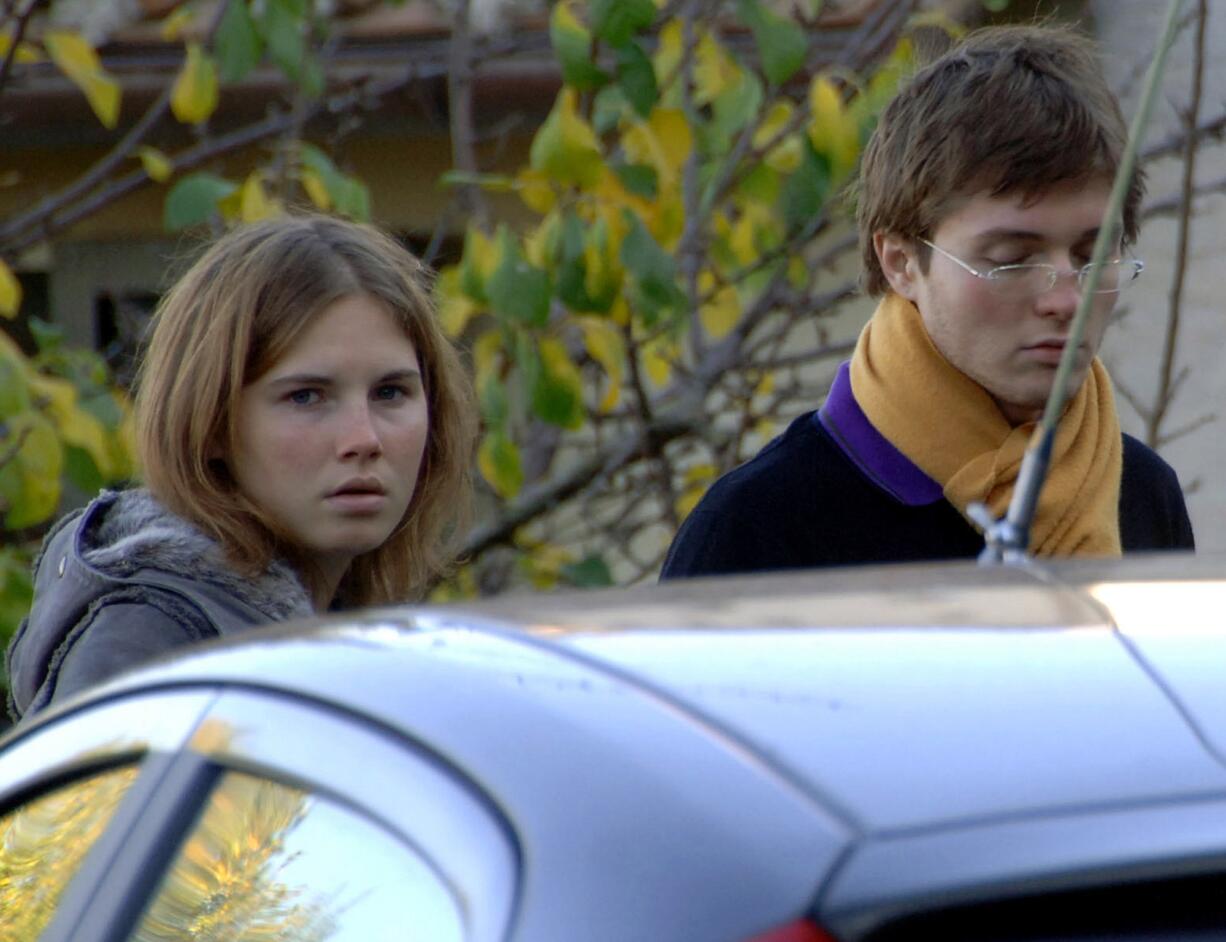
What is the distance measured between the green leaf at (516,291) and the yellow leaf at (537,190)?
1.00 ft

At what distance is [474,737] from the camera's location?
126 centimetres

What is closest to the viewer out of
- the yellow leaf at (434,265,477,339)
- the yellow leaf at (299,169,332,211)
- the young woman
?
the young woman

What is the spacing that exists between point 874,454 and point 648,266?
1428 mm

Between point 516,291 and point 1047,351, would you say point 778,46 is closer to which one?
point 516,291

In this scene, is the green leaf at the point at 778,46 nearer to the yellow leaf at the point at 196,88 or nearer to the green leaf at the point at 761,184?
the green leaf at the point at 761,184

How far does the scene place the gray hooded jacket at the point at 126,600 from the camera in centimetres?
224

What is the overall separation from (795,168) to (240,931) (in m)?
3.14

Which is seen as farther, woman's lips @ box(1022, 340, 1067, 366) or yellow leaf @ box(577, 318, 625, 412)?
yellow leaf @ box(577, 318, 625, 412)

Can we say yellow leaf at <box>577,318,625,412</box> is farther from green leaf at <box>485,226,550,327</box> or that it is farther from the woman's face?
the woman's face

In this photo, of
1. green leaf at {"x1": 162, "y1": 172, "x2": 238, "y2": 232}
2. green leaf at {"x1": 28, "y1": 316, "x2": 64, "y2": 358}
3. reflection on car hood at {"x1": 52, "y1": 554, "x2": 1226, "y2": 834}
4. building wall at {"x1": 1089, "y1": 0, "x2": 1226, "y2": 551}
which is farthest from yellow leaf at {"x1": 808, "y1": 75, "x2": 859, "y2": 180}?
reflection on car hood at {"x1": 52, "y1": 554, "x2": 1226, "y2": 834}

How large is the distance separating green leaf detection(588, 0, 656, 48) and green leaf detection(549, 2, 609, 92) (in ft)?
0.37

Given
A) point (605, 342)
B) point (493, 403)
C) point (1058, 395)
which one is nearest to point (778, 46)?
point (605, 342)

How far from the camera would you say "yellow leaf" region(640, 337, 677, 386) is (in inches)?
183

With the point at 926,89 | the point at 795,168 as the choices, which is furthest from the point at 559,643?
the point at 795,168
